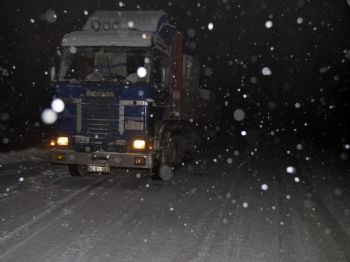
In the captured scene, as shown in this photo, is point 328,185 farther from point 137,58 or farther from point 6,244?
point 6,244

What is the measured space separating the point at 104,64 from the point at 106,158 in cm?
218

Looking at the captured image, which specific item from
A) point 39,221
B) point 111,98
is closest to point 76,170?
point 111,98

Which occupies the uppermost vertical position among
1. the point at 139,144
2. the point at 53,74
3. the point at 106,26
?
the point at 106,26

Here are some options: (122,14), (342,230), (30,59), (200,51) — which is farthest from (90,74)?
(200,51)

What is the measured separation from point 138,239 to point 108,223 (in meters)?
0.95

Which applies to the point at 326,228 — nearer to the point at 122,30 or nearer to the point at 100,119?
the point at 100,119

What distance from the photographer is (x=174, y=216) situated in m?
7.62

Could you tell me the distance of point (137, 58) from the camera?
10234 millimetres

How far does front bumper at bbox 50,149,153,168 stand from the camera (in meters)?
9.92

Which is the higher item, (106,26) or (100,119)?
(106,26)

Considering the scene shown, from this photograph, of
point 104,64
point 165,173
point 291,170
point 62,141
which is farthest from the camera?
point 291,170

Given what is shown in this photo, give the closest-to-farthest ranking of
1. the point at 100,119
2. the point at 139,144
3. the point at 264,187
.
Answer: the point at 139,144 → the point at 100,119 → the point at 264,187

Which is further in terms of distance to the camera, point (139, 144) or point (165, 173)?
point (165, 173)

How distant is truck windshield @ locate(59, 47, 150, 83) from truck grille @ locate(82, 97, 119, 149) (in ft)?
1.75
